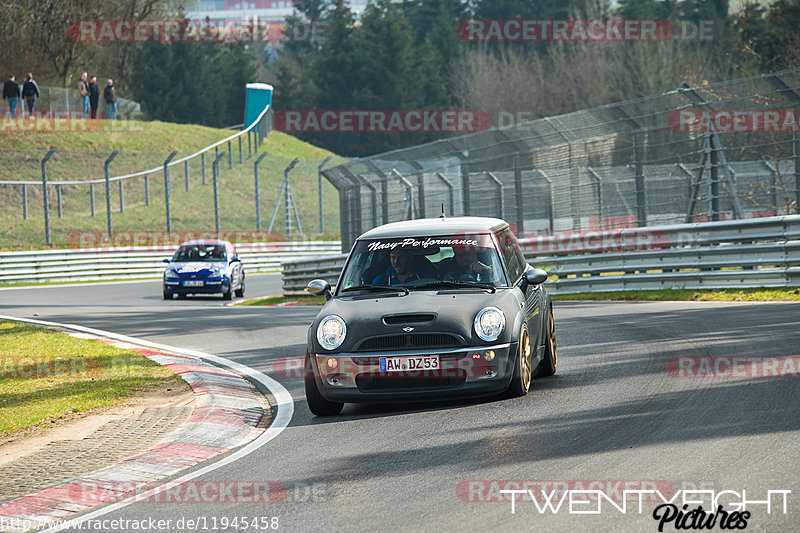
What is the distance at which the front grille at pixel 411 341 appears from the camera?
27.1ft

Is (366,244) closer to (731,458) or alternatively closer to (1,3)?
(731,458)

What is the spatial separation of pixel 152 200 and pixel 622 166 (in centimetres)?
3121

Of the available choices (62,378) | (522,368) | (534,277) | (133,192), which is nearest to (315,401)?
(522,368)

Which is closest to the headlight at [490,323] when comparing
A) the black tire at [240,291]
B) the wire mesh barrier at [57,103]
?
the black tire at [240,291]

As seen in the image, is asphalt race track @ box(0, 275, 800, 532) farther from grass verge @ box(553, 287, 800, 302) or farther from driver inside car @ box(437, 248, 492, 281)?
grass verge @ box(553, 287, 800, 302)

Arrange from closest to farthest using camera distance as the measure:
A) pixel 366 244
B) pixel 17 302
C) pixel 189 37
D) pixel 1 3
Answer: pixel 366 244 → pixel 17 302 → pixel 1 3 → pixel 189 37

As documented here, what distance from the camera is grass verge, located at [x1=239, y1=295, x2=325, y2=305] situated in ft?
76.0

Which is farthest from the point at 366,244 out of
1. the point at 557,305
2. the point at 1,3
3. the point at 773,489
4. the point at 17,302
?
the point at 1,3

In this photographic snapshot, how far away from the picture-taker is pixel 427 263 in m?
9.30

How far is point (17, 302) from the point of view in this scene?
25.0m

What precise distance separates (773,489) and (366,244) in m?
4.99

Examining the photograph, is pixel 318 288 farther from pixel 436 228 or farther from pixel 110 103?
pixel 110 103
